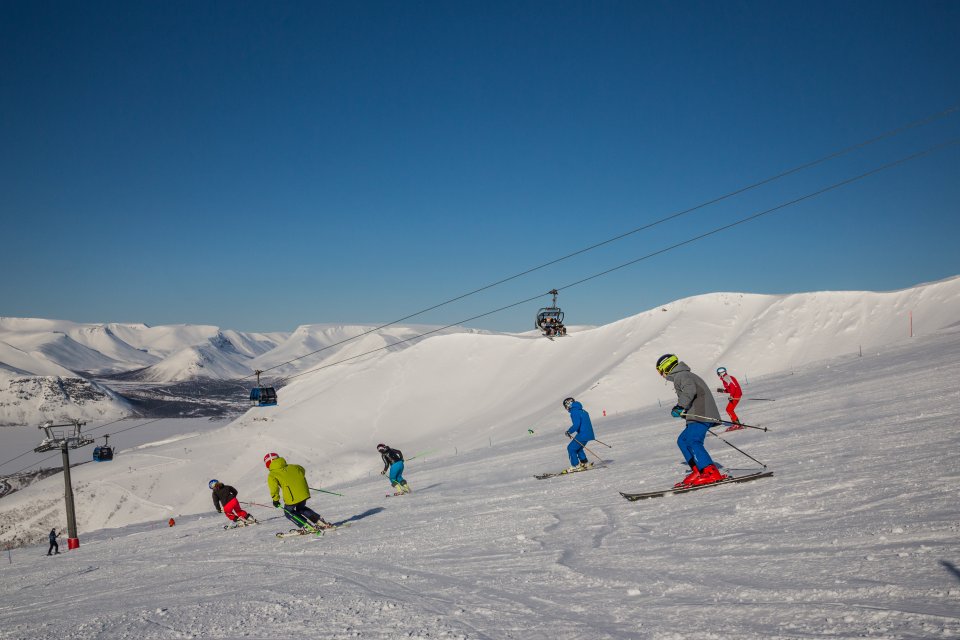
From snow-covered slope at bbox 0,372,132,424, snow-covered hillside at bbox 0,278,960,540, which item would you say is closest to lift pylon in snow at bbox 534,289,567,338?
snow-covered hillside at bbox 0,278,960,540

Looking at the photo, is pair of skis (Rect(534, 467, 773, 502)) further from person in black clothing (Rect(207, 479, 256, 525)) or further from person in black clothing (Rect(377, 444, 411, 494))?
person in black clothing (Rect(207, 479, 256, 525))

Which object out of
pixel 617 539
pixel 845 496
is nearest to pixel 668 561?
pixel 617 539

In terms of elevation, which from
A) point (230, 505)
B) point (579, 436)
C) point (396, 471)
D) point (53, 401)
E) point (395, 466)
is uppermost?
point (53, 401)

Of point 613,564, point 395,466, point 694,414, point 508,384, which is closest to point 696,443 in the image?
point 694,414

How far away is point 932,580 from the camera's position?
182 inches

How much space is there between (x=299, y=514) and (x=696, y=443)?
7.97 m

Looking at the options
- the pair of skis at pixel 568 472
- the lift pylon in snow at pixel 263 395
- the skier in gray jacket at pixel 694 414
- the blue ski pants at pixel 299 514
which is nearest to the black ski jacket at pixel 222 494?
the blue ski pants at pixel 299 514

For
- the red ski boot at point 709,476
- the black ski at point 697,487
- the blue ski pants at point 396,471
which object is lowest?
the black ski at point 697,487

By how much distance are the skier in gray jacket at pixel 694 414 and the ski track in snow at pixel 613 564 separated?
46cm

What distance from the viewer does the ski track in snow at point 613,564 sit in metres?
4.86

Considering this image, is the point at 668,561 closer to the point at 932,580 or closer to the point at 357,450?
the point at 932,580

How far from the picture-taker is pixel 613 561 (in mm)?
6891

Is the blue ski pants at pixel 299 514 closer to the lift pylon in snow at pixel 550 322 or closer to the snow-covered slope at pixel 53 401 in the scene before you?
the lift pylon in snow at pixel 550 322

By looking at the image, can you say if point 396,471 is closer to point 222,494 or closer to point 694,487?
point 222,494
